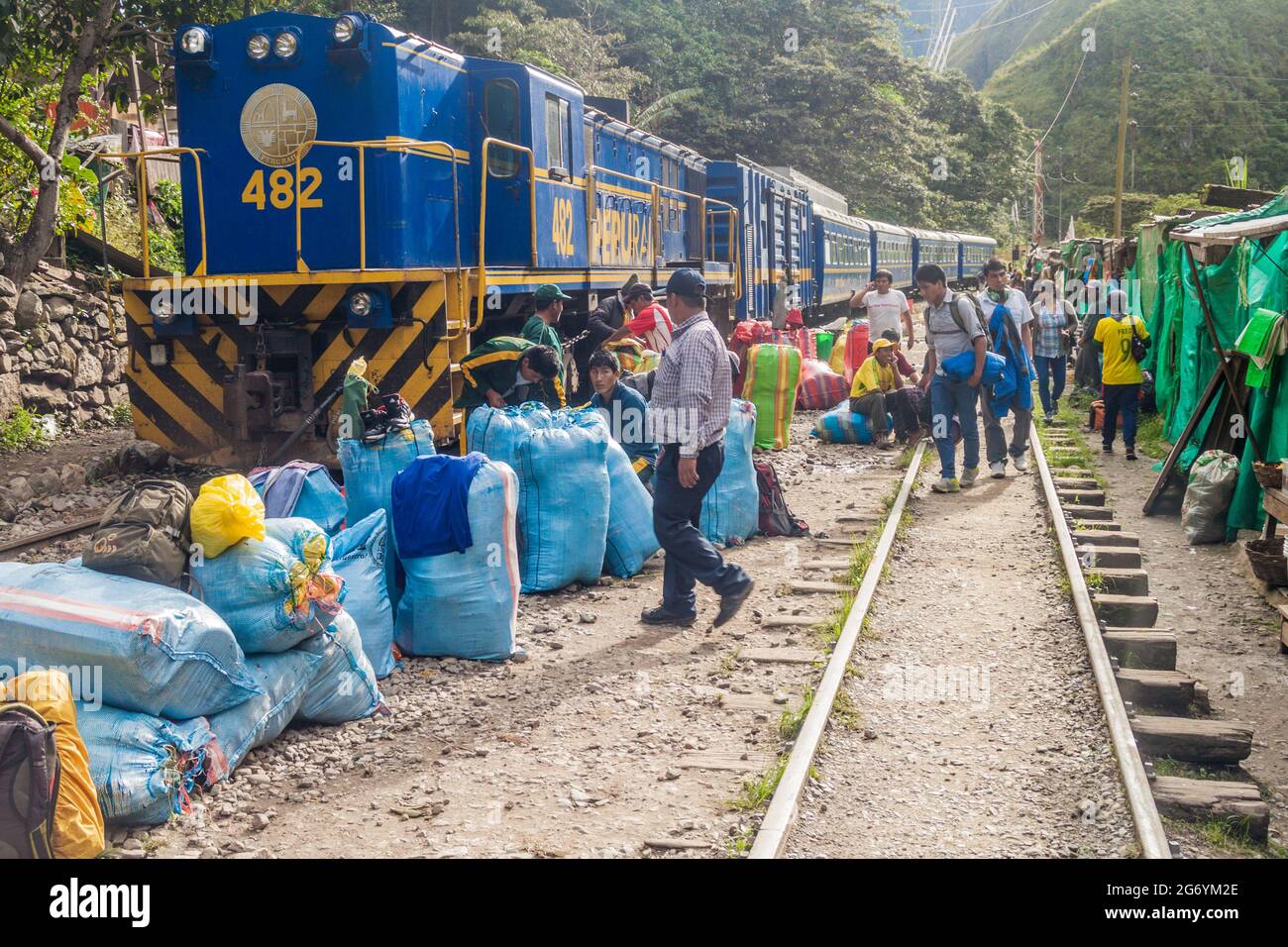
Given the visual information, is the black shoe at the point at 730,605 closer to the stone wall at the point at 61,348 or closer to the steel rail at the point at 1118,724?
the steel rail at the point at 1118,724

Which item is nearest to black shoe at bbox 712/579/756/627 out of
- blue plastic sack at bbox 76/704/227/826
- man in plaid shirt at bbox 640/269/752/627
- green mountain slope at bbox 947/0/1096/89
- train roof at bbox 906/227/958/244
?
man in plaid shirt at bbox 640/269/752/627

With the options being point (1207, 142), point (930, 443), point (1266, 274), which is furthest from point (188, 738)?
point (1207, 142)

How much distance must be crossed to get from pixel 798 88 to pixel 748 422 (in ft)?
98.3

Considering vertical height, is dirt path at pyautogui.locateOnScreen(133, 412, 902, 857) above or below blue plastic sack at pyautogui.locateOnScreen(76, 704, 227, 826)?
below

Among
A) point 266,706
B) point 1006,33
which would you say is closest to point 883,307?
point 266,706

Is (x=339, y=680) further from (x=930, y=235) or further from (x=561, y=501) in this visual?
(x=930, y=235)

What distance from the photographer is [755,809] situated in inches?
162

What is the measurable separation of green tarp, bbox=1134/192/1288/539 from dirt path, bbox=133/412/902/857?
3.85 m

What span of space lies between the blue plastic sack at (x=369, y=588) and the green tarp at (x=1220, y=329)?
5.93m

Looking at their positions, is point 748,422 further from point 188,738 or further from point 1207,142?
point 1207,142

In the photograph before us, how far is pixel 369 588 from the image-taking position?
5344 mm

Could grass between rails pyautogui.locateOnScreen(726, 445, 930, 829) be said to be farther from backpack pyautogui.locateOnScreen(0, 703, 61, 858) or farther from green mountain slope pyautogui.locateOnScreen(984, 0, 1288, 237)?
green mountain slope pyautogui.locateOnScreen(984, 0, 1288, 237)

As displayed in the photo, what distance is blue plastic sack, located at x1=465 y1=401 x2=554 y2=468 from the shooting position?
6793 millimetres

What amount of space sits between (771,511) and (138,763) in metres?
5.46
